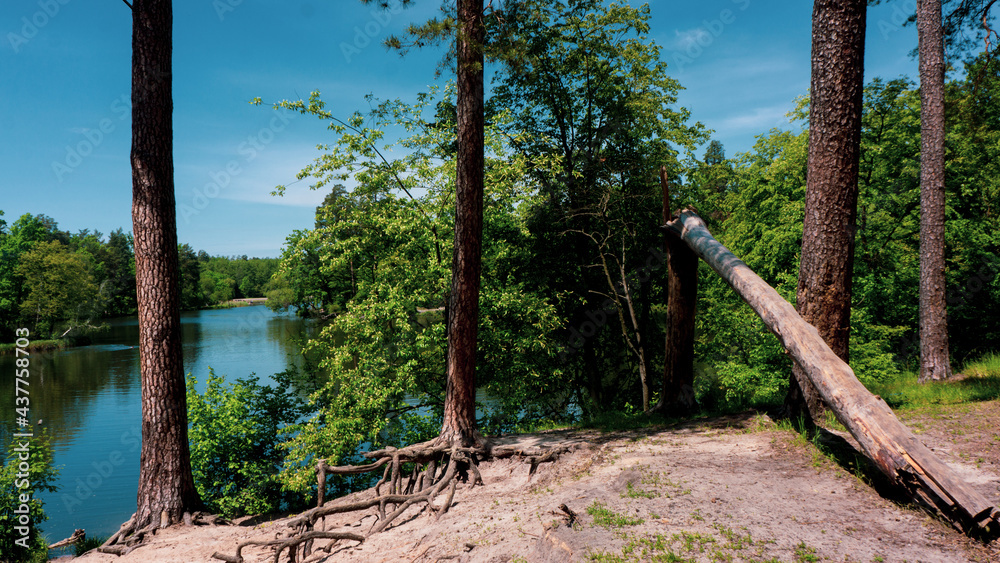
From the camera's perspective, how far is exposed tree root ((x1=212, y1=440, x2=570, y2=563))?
5.09 metres

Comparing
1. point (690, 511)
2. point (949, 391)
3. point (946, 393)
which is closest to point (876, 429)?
point (690, 511)

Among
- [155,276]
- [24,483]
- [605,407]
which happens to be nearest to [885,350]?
[605,407]

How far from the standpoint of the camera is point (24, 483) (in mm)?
8336

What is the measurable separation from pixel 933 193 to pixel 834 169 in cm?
582

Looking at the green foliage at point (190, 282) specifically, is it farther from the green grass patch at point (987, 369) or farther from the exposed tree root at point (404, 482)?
the green grass patch at point (987, 369)

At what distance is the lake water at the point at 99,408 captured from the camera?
537 inches

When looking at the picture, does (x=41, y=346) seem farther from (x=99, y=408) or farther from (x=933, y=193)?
(x=933, y=193)

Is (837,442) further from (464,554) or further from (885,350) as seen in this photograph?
(885,350)

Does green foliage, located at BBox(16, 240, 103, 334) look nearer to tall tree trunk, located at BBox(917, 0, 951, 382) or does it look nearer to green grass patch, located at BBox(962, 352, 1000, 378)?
tall tree trunk, located at BBox(917, 0, 951, 382)

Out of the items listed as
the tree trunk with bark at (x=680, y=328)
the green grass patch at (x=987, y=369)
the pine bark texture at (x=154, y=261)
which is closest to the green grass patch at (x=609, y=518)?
the tree trunk with bark at (x=680, y=328)

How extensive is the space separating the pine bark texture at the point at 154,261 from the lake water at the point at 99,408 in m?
7.14

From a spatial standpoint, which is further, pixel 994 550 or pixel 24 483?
pixel 24 483

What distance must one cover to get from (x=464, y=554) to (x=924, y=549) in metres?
3.25

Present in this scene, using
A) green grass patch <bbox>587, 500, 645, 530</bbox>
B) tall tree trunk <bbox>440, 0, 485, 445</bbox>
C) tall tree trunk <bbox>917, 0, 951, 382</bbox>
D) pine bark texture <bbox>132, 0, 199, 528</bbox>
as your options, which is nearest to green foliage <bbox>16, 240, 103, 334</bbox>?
pine bark texture <bbox>132, 0, 199, 528</bbox>
